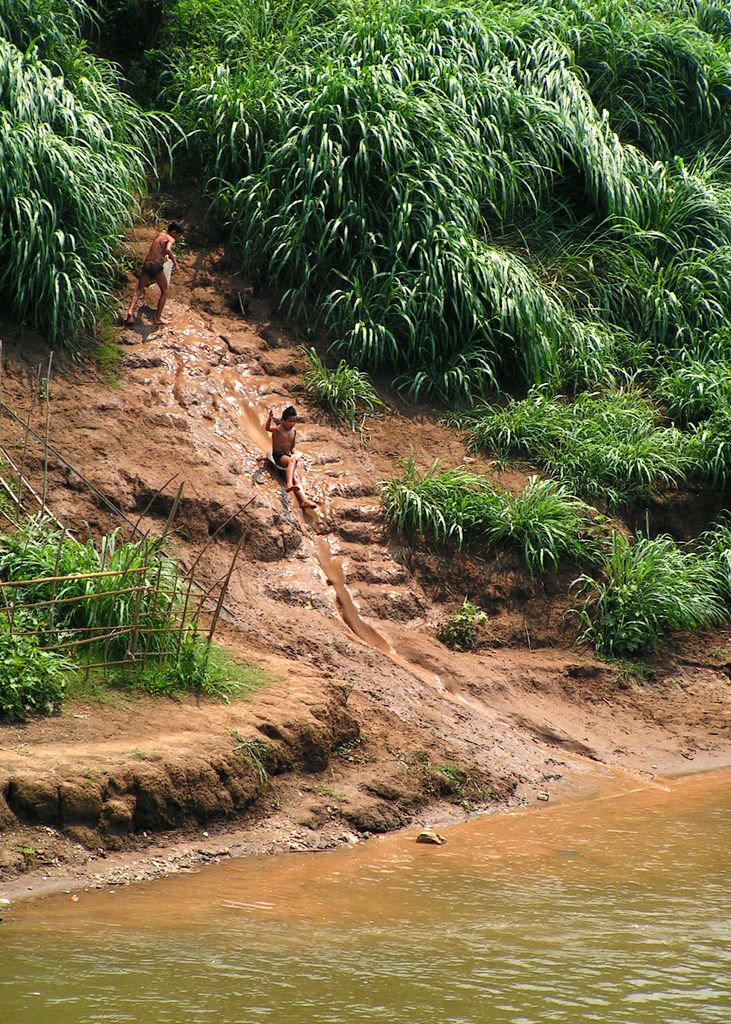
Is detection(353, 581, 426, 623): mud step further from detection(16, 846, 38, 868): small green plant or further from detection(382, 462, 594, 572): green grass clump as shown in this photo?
detection(16, 846, 38, 868): small green plant

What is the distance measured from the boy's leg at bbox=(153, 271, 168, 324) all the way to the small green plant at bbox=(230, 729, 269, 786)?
15.3 feet

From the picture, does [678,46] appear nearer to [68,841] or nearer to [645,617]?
[645,617]

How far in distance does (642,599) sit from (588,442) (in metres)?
1.72

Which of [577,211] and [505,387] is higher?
[577,211]

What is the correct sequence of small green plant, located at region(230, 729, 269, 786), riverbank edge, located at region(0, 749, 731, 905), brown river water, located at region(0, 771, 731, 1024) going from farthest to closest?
1. small green plant, located at region(230, 729, 269, 786)
2. riverbank edge, located at region(0, 749, 731, 905)
3. brown river water, located at region(0, 771, 731, 1024)

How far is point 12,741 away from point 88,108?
258 inches

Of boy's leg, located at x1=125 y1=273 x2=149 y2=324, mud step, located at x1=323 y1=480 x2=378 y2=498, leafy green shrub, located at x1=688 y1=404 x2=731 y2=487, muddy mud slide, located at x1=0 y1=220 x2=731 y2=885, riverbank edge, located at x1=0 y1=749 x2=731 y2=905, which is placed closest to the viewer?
riverbank edge, located at x1=0 y1=749 x2=731 y2=905

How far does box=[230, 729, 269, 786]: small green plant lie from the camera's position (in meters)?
5.92

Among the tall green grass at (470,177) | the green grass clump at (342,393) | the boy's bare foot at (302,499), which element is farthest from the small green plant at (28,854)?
the tall green grass at (470,177)

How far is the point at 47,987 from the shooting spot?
396cm

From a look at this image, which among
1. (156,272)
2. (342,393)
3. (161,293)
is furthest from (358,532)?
(156,272)

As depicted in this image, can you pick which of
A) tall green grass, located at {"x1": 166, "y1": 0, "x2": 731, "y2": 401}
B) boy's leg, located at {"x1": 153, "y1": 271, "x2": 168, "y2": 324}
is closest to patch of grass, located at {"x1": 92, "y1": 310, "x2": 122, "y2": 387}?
boy's leg, located at {"x1": 153, "y1": 271, "x2": 168, "y2": 324}

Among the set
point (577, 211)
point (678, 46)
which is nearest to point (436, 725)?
point (577, 211)

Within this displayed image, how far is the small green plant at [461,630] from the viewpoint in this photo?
8531 millimetres
